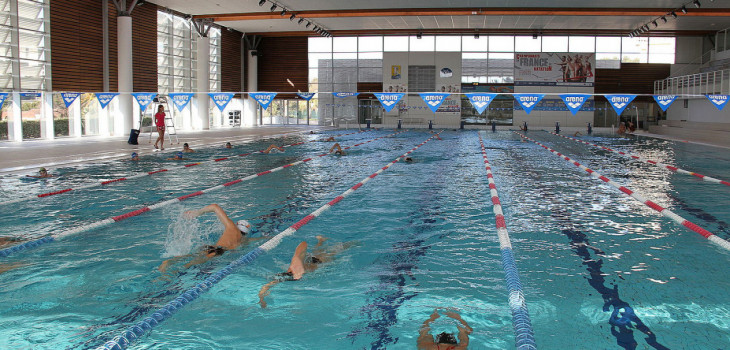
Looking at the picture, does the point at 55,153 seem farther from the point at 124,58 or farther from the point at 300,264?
the point at 300,264

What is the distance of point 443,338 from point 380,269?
1.78m

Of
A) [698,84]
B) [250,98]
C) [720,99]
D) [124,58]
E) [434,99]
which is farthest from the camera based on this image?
[250,98]

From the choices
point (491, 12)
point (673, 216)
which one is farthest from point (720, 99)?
point (673, 216)

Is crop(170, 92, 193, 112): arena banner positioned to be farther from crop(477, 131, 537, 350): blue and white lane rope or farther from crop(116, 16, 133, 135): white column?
crop(477, 131, 537, 350): blue and white lane rope

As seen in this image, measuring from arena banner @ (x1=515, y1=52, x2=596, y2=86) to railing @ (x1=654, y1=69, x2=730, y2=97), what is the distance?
161 inches

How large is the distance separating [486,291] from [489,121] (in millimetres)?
34580

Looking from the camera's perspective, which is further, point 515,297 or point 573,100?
point 573,100

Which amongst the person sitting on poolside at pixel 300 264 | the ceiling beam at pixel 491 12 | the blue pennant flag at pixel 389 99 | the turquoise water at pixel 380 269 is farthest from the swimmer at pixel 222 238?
the ceiling beam at pixel 491 12

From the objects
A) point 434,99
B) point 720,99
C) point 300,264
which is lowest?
point 300,264

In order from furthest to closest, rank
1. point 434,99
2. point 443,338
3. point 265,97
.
Answer: point 265,97
point 434,99
point 443,338

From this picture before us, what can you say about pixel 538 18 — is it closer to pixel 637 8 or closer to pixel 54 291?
pixel 637 8

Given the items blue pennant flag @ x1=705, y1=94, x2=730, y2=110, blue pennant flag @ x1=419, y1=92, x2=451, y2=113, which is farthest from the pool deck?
blue pennant flag @ x1=705, y1=94, x2=730, y2=110

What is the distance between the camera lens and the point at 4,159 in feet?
43.1

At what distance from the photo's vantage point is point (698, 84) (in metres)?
29.3
